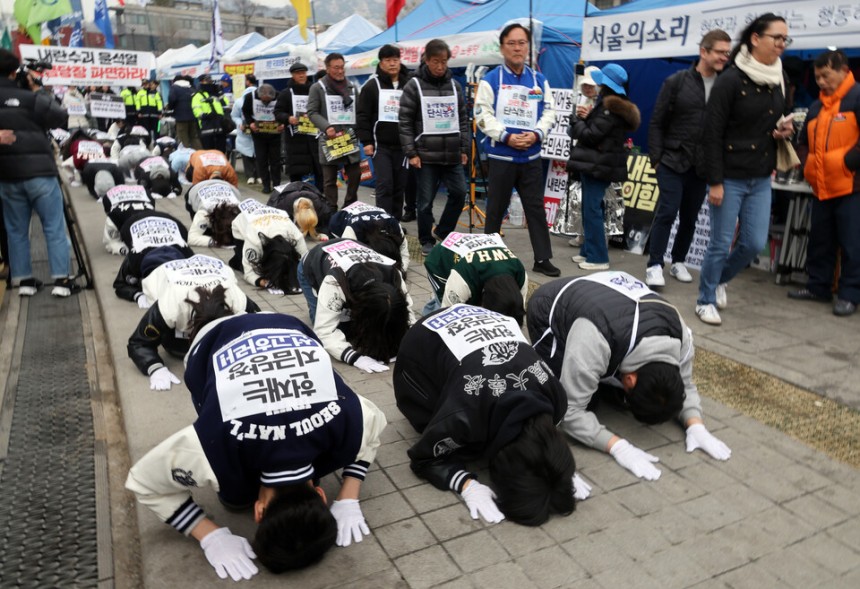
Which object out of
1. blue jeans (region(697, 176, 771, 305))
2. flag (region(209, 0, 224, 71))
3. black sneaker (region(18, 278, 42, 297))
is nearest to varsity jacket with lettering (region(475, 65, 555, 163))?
blue jeans (region(697, 176, 771, 305))

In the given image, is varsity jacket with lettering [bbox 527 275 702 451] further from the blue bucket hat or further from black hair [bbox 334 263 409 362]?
the blue bucket hat

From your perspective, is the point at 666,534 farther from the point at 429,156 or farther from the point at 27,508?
the point at 429,156

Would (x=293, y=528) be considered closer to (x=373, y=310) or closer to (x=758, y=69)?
(x=373, y=310)

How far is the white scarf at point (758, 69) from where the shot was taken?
4.19 meters

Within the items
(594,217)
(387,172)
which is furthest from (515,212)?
(594,217)

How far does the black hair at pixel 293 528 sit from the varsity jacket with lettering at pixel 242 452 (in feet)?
0.21

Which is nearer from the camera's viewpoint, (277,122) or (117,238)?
(117,238)

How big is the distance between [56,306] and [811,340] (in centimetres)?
594

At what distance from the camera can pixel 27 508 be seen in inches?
113

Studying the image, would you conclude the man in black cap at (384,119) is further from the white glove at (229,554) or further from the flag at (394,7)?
the white glove at (229,554)

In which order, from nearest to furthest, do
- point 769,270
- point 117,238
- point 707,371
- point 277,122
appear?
1. point 707,371
2. point 769,270
3. point 117,238
4. point 277,122

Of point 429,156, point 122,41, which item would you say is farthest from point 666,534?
point 122,41

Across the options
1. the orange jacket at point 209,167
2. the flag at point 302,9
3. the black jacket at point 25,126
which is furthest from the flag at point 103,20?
the black jacket at point 25,126

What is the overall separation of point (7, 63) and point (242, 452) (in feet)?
15.7
